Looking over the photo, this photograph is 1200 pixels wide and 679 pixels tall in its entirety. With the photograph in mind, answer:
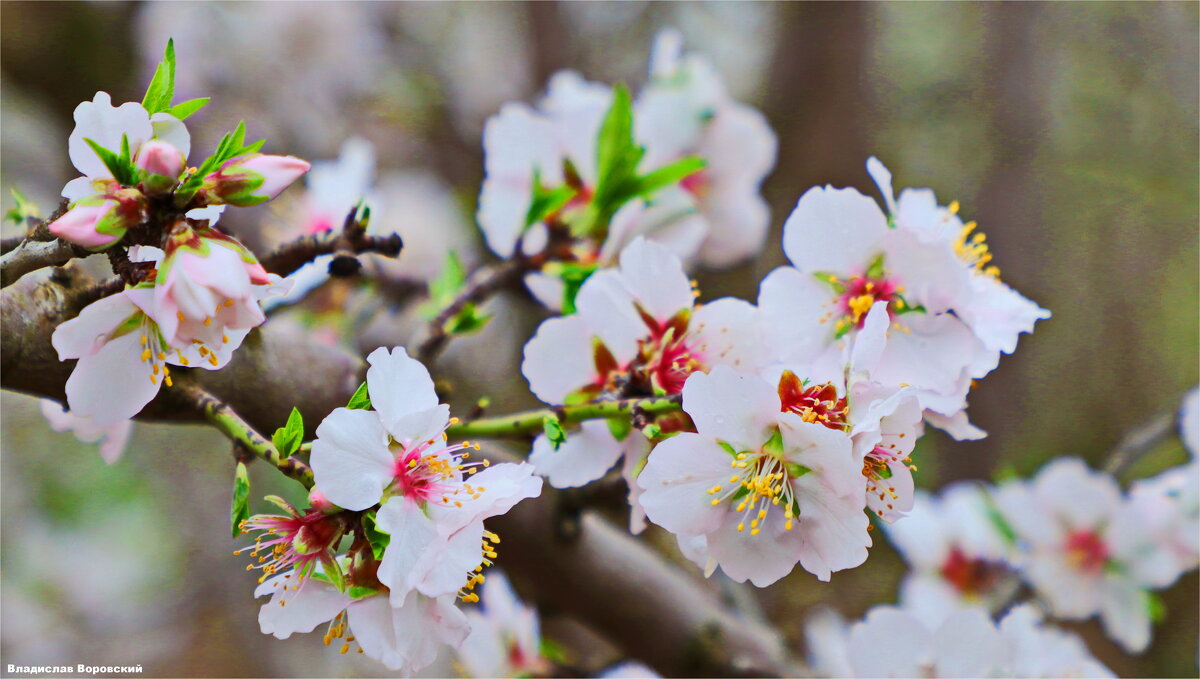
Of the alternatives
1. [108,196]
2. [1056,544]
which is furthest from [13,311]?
[1056,544]

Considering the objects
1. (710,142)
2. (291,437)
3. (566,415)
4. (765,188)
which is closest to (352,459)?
(291,437)

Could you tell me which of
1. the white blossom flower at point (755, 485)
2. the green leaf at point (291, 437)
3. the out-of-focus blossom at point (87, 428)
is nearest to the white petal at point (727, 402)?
the white blossom flower at point (755, 485)

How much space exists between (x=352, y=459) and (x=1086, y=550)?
1.17m

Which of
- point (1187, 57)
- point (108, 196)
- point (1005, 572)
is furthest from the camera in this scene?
point (1187, 57)

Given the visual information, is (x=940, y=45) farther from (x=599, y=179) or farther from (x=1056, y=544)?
(x=599, y=179)

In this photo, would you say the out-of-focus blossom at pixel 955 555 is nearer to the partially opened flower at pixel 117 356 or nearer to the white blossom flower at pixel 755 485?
the white blossom flower at pixel 755 485

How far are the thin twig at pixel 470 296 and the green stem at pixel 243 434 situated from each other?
0.23m

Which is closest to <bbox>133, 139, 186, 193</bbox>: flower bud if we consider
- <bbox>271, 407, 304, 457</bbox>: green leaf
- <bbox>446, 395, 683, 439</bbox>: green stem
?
<bbox>271, 407, 304, 457</bbox>: green leaf

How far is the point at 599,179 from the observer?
3.01 ft

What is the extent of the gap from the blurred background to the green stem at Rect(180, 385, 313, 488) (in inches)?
35.4

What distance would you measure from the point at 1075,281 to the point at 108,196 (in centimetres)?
264

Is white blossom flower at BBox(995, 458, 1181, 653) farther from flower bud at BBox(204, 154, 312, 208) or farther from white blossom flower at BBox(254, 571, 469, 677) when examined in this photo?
flower bud at BBox(204, 154, 312, 208)

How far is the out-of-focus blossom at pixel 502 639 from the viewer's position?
0.99 metres

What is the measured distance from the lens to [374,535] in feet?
1.75
